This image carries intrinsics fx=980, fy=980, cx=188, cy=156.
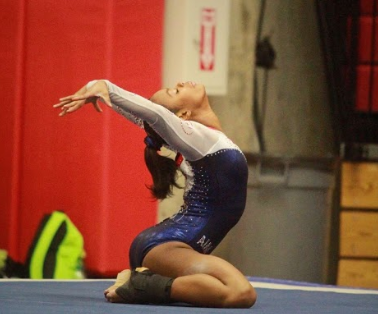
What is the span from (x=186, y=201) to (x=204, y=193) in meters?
0.09

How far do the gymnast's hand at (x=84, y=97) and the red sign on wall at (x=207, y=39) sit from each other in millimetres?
2001

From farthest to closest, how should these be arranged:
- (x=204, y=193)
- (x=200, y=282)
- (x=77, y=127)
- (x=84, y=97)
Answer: (x=77, y=127)
(x=204, y=193)
(x=200, y=282)
(x=84, y=97)

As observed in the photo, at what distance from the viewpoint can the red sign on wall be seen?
4891 mm

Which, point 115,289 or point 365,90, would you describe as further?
point 365,90

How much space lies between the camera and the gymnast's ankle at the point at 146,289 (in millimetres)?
3004

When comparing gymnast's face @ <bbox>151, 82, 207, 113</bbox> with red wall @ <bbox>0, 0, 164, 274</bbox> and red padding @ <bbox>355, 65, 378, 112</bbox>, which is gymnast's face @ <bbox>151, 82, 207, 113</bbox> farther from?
red padding @ <bbox>355, 65, 378, 112</bbox>

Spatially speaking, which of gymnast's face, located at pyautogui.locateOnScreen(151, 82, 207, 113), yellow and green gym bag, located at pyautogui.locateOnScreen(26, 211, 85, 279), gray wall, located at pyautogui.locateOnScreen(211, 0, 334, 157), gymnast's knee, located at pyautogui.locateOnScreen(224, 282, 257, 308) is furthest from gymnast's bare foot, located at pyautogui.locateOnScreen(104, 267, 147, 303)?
gray wall, located at pyautogui.locateOnScreen(211, 0, 334, 157)

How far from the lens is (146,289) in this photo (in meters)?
3.02

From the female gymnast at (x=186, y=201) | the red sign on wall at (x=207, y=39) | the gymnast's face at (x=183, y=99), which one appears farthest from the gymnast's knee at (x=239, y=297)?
the red sign on wall at (x=207, y=39)

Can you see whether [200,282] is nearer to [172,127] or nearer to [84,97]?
[172,127]

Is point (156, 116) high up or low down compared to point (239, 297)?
up

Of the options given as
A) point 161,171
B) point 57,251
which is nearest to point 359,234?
point 57,251

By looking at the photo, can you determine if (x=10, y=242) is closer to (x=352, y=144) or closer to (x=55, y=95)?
(x=55, y=95)

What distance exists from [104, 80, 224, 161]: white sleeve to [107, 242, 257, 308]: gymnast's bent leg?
0.33m
